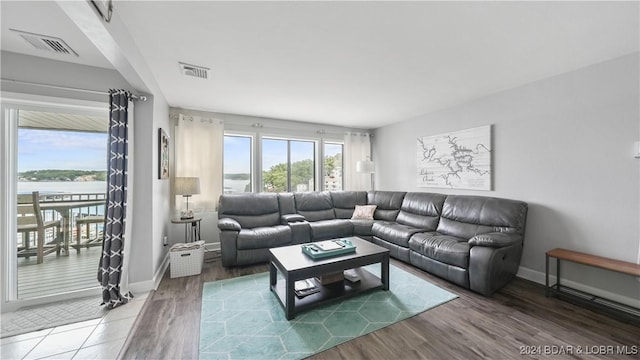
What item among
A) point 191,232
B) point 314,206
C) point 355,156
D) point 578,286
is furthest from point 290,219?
point 578,286

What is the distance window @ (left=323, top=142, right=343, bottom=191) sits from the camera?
17.3 ft

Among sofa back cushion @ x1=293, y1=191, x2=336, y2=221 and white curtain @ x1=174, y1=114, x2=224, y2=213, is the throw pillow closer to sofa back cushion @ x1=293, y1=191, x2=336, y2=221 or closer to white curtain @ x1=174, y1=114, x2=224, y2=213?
sofa back cushion @ x1=293, y1=191, x2=336, y2=221

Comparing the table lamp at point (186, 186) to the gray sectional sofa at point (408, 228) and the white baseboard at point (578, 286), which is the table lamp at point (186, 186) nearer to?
the gray sectional sofa at point (408, 228)

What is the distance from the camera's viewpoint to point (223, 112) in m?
4.15

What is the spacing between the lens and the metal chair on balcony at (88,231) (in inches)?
98.9

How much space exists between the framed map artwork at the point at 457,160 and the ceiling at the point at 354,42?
73 centimetres

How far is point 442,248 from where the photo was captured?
110 inches

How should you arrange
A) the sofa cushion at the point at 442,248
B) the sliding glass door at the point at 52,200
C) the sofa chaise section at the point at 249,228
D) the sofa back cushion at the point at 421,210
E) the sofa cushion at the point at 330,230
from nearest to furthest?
the sliding glass door at the point at 52,200 → the sofa cushion at the point at 442,248 → the sofa chaise section at the point at 249,228 → the sofa back cushion at the point at 421,210 → the sofa cushion at the point at 330,230

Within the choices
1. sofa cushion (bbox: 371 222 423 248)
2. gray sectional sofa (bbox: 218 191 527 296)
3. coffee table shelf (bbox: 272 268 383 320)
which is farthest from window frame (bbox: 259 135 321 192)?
coffee table shelf (bbox: 272 268 383 320)

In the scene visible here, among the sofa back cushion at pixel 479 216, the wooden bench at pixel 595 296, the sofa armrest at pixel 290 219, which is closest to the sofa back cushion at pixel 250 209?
the sofa armrest at pixel 290 219

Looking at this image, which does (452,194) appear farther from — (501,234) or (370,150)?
(370,150)

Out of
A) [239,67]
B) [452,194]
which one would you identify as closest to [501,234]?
[452,194]

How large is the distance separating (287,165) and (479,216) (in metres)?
3.43

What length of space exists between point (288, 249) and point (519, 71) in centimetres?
323
